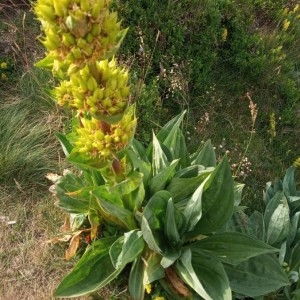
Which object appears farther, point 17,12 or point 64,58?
point 17,12

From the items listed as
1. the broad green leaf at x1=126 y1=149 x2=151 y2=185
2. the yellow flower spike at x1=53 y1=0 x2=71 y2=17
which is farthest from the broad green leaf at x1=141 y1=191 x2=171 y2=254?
the yellow flower spike at x1=53 y1=0 x2=71 y2=17

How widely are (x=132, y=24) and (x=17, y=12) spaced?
4.84ft

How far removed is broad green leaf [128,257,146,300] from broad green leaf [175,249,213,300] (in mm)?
259

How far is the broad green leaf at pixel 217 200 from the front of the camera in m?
2.66

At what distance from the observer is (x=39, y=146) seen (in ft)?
13.4

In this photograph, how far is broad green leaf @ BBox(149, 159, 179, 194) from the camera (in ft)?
9.12

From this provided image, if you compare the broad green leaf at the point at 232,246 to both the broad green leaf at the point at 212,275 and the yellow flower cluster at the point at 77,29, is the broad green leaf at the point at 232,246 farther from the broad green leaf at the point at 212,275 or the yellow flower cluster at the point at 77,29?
the yellow flower cluster at the point at 77,29

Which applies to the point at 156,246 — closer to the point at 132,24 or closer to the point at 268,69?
the point at 132,24

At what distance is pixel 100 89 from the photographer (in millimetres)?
1969

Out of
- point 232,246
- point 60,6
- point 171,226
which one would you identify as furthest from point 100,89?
point 232,246

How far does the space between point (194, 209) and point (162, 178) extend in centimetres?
29

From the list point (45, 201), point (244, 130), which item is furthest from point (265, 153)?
point (45, 201)

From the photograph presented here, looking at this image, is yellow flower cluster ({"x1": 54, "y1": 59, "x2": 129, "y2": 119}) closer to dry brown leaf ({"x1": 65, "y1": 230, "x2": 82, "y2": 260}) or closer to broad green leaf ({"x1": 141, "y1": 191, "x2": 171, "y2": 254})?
broad green leaf ({"x1": 141, "y1": 191, "x2": 171, "y2": 254})

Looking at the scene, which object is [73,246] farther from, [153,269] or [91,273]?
[153,269]
